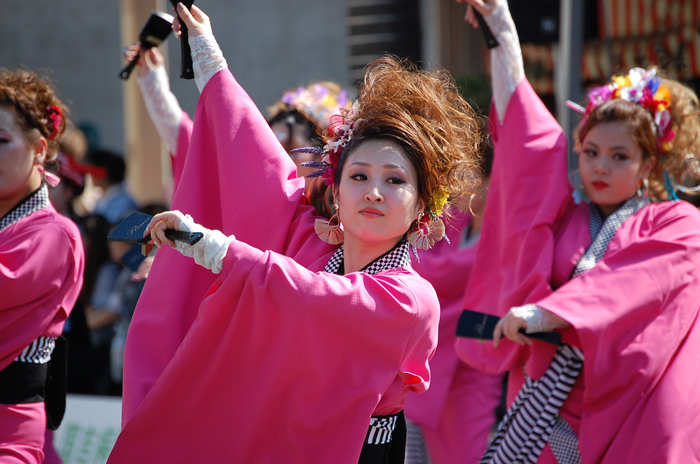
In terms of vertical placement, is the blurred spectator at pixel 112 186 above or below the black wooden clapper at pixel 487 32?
below

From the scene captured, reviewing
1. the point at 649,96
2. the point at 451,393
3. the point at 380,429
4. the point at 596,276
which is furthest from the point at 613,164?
the point at 451,393

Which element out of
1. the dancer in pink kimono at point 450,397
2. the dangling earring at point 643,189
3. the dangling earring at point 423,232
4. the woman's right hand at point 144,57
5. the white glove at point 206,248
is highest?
the woman's right hand at point 144,57

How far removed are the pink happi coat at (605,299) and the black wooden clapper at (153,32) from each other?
4.18 feet

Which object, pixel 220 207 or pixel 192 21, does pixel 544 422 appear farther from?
pixel 192 21

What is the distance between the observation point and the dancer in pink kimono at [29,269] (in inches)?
88.3


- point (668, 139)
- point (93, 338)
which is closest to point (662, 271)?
point (668, 139)

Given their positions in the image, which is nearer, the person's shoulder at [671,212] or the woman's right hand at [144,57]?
the person's shoulder at [671,212]

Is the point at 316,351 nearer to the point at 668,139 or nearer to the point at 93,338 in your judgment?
the point at 668,139

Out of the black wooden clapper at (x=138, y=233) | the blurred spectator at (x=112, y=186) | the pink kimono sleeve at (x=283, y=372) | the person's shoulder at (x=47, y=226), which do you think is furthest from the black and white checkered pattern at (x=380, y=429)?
the blurred spectator at (x=112, y=186)

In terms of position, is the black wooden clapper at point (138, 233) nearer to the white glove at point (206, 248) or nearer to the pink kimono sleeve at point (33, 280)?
the white glove at point (206, 248)

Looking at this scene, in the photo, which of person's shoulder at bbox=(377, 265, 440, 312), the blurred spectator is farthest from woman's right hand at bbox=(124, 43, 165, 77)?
the blurred spectator

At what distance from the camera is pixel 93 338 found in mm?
4352

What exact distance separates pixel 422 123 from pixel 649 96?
118 cm

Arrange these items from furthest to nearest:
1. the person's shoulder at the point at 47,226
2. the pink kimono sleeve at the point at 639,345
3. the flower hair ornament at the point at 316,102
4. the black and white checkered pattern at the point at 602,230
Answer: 1. the flower hair ornament at the point at 316,102
2. the black and white checkered pattern at the point at 602,230
3. the person's shoulder at the point at 47,226
4. the pink kimono sleeve at the point at 639,345
